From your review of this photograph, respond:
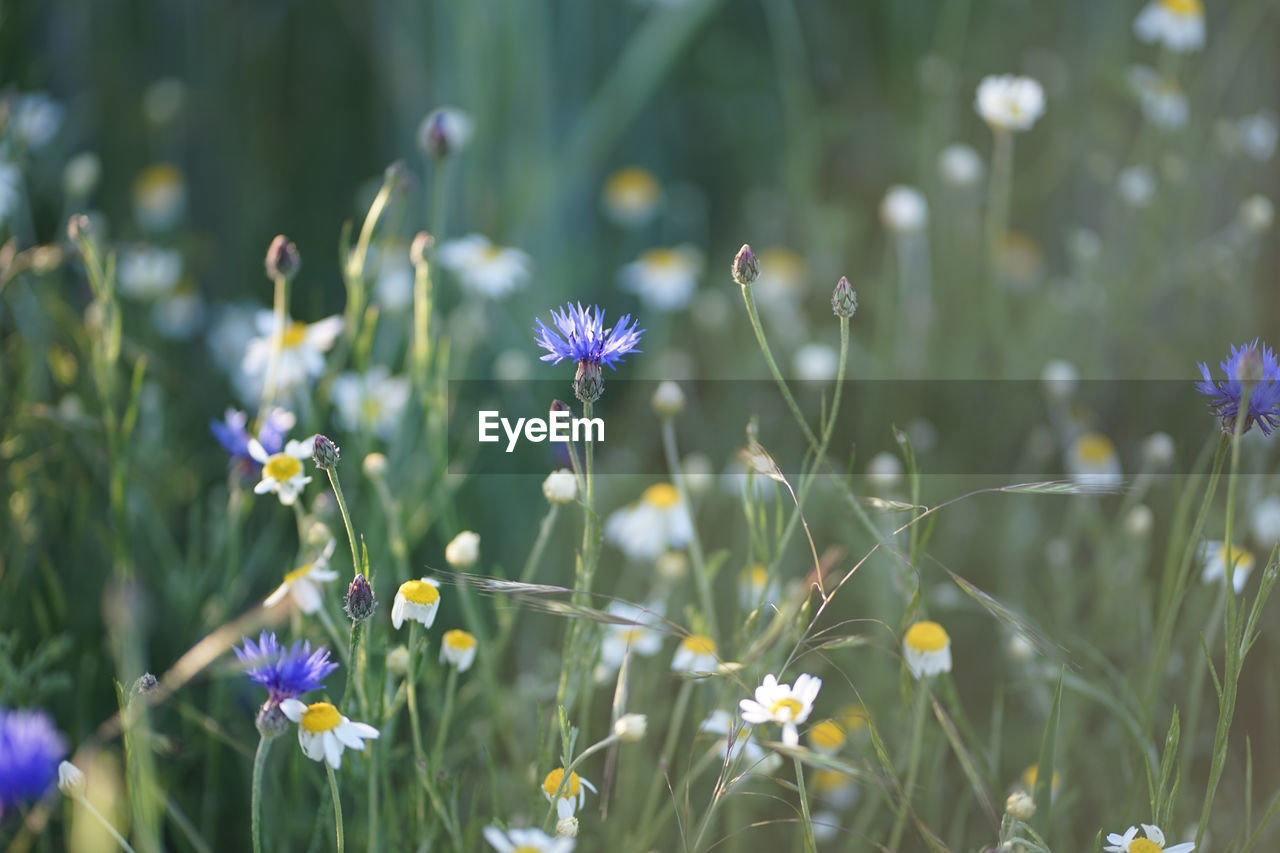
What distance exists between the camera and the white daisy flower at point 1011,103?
936 millimetres

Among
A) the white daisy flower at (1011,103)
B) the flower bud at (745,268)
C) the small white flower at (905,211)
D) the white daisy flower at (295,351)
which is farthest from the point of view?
the small white flower at (905,211)

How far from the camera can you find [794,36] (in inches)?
59.3

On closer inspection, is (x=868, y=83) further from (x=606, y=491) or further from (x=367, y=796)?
(x=367, y=796)

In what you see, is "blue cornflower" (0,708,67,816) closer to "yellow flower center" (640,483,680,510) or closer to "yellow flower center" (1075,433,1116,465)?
"yellow flower center" (640,483,680,510)

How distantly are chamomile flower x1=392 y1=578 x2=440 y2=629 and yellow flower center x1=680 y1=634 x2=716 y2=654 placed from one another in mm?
131

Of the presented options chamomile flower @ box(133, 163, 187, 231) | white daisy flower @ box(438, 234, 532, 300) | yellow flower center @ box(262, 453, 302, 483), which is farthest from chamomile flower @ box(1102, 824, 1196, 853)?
chamomile flower @ box(133, 163, 187, 231)

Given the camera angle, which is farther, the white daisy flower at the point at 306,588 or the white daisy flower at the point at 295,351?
the white daisy flower at the point at 295,351

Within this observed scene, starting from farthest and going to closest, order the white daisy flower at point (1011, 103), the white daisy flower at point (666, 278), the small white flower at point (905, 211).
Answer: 1. the white daisy flower at point (666, 278)
2. the small white flower at point (905, 211)
3. the white daisy flower at point (1011, 103)

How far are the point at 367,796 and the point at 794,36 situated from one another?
4.14 feet

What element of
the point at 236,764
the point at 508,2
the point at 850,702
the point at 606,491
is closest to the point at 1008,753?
the point at 850,702

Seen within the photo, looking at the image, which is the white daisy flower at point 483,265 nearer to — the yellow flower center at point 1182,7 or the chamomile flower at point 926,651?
the chamomile flower at point 926,651

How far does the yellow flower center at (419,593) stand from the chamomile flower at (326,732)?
0.06 metres

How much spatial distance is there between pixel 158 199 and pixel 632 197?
Result: 0.64 metres

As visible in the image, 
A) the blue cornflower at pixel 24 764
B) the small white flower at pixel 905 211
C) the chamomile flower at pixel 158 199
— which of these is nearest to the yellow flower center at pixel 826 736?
the blue cornflower at pixel 24 764
